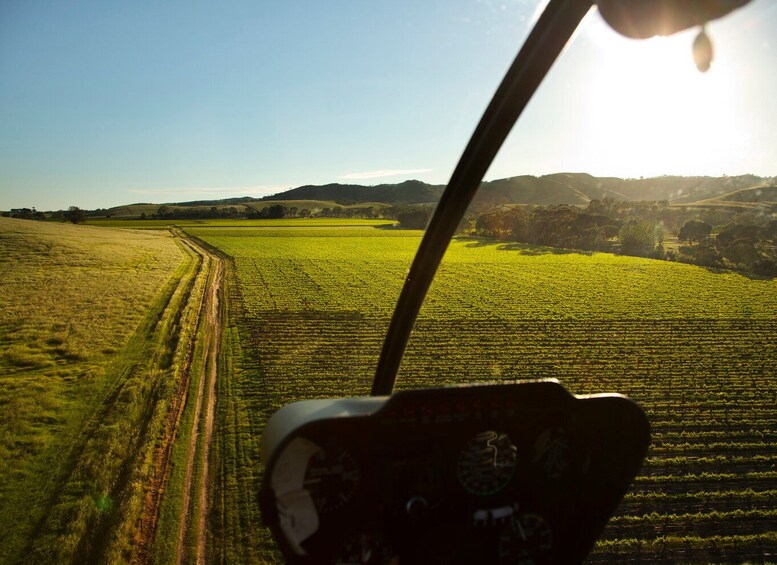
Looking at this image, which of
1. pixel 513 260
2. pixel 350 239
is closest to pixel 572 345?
pixel 513 260

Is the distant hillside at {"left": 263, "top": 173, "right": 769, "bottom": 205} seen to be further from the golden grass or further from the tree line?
the golden grass

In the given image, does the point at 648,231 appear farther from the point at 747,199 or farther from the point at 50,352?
the point at 50,352

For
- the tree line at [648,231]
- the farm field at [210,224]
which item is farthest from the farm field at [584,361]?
the farm field at [210,224]

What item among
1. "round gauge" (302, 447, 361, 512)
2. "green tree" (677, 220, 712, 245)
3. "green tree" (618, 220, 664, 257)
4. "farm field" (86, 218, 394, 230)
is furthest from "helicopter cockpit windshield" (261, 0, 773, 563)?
"farm field" (86, 218, 394, 230)


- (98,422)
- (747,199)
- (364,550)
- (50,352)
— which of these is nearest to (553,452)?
(364,550)

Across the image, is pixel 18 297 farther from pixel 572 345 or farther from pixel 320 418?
pixel 320 418

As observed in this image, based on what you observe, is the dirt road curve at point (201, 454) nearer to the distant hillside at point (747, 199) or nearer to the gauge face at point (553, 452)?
the gauge face at point (553, 452)
